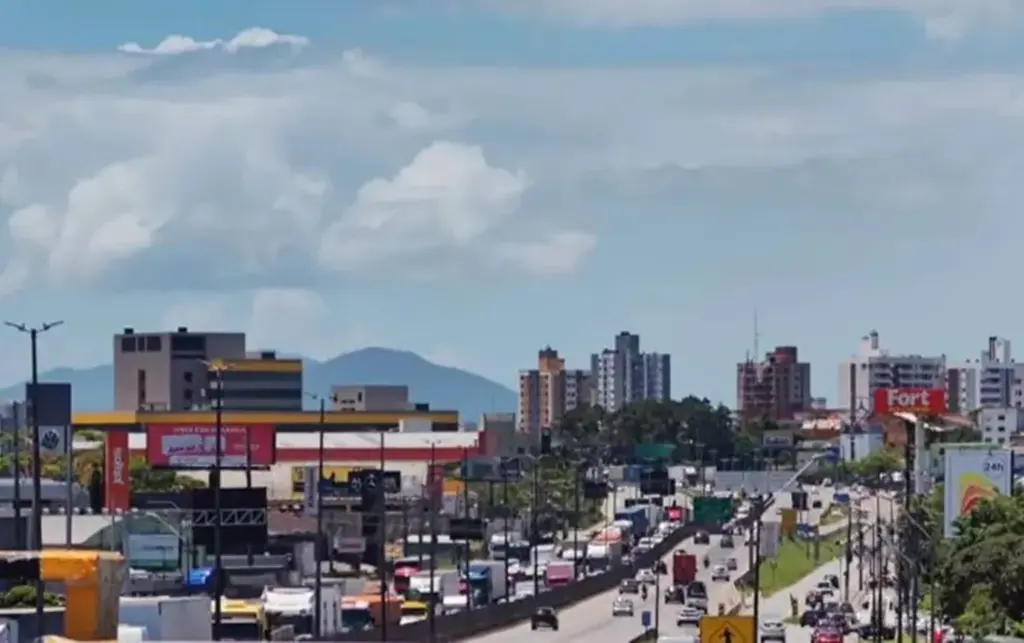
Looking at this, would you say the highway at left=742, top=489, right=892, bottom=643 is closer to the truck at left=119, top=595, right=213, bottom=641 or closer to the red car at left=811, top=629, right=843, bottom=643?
the red car at left=811, top=629, right=843, bottom=643

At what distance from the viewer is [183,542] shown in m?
107

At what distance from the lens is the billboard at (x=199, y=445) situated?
149m

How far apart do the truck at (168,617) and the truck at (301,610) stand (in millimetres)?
26928

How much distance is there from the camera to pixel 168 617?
53.6 meters

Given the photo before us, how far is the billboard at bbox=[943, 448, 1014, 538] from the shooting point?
14150 cm

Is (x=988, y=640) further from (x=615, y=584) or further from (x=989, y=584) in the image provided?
(x=615, y=584)

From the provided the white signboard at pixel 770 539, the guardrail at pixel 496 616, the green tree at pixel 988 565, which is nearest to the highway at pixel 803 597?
the white signboard at pixel 770 539

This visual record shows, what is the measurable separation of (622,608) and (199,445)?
114ft

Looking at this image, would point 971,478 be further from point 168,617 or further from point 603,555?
point 168,617

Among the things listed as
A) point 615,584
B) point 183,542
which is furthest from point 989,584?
point 615,584

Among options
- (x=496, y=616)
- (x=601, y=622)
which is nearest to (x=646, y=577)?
(x=601, y=622)

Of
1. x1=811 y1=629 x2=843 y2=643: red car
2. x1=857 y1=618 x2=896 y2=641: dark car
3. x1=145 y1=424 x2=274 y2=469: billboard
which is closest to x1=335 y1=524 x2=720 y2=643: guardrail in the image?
x1=811 y1=629 x2=843 y2=643: red car

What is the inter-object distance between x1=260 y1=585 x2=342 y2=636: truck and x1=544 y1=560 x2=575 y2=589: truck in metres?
46.3

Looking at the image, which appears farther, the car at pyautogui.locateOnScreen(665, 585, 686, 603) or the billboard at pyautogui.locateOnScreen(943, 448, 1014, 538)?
the billboard at pyautogui.locateOnScreen(943, 448, 1014, 538)
